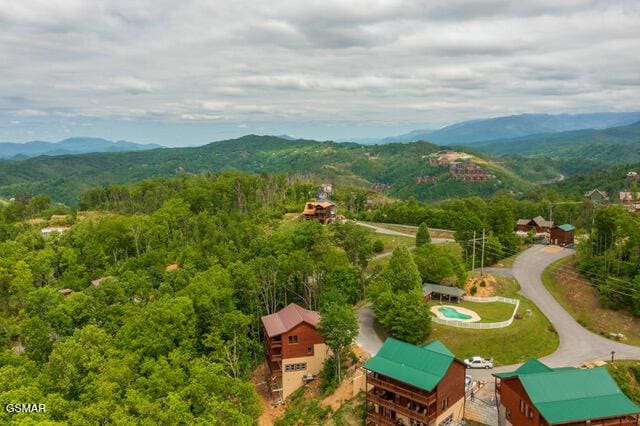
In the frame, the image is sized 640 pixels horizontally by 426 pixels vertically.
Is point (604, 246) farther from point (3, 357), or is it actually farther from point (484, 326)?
point (3, 357)

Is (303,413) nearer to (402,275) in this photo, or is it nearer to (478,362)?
(478,362)

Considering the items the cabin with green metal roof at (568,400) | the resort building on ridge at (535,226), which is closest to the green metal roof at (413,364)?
the cabin with green metal roof at (568,400)

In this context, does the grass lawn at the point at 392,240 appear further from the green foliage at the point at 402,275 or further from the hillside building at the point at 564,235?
the green foliage at the point at 402,275

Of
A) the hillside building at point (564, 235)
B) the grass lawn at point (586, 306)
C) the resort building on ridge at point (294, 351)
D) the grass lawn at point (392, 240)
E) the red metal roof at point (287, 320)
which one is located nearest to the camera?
the red metal roof at point (287, 320)

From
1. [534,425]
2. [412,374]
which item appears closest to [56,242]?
[412,374]

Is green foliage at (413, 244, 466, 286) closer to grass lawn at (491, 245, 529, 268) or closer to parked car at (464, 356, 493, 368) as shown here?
grass lawn at (491, 245, 529, 268)
